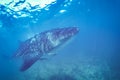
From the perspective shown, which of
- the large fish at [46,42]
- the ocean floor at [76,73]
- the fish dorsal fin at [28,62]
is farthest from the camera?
the ocean floor at [76,73]

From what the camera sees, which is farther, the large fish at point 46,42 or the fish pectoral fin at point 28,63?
the fish pectoral fin at point 28,63

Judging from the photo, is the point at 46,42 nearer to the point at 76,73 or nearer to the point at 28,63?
the point at 28,63

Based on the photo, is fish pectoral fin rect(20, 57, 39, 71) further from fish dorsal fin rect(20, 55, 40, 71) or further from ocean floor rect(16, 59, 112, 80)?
ocean floor rect(16, 59, 112, 80)

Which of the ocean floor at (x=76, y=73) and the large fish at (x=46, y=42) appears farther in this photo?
the ocean floor at (x=76, y=73)

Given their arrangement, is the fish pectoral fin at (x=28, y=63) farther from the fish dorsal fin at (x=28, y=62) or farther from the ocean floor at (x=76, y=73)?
the ocean floor at (x=76, y=73)

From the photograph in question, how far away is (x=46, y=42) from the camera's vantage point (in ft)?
12.6

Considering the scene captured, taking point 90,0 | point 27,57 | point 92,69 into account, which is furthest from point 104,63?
point 27,57

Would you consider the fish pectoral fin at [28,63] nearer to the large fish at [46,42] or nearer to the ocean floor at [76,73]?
the large fish at [46,42]

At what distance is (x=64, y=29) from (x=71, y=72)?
16.8 metres

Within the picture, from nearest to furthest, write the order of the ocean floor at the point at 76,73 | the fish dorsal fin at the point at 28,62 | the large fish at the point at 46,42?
the large fish at the point at 46,42 < the fish dorsal fin at the point at 28,62 < the ocean floor at the point at 76,73

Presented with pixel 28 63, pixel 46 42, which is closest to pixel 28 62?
pixel 28 63

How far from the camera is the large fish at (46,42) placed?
3.69m

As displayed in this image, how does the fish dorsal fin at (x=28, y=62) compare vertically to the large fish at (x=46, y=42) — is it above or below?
below

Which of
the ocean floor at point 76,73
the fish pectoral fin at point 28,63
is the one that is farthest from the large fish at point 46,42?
the ocean floor at point 76,73
